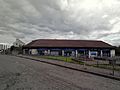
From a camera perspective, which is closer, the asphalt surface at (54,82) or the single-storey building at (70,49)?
the asphalt surface at (54,82)

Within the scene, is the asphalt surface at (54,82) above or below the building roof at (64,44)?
below

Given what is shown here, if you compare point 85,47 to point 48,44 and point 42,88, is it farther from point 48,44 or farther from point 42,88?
point 42,88

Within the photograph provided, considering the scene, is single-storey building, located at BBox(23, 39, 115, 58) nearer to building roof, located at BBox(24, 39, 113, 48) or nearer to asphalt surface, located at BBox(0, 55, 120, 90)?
building roof, located at BBox(24, 39, 113, 48)

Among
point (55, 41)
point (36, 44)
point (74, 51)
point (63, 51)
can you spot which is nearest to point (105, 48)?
point (74, 51)

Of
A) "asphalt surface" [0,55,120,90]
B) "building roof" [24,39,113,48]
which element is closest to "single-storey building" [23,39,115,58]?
"building roof" [24,39,113,48]

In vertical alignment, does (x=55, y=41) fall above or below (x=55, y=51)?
above

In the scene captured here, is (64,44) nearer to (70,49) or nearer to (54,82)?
(70,49)

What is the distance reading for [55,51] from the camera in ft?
224

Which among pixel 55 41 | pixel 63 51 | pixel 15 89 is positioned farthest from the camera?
pixel 55 41

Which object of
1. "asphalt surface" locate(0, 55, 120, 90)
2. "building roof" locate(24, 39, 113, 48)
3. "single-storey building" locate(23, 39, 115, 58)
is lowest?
"asphalt surface" locate(0, 55, 120, 90)

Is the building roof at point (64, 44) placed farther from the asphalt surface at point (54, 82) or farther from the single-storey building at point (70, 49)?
the asphalt surface at point (54, 82)

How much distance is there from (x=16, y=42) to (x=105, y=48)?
219 ft

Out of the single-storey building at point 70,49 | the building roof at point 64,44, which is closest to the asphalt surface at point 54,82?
the single-storey building at point 70,49

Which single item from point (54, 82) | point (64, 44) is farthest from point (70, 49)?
point (54, 82)
